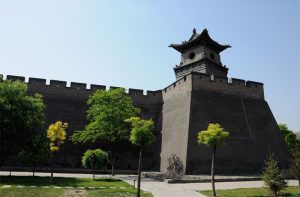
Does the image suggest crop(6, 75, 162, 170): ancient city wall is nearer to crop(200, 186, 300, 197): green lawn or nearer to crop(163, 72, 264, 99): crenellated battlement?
crop(163, 72, 264, 99): crenellated battlement

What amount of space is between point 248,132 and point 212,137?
962cm

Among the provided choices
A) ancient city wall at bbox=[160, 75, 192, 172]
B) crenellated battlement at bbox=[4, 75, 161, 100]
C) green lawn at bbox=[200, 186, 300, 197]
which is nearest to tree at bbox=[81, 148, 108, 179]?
ancient city wall at bbox=[160, 75, 192, 172]

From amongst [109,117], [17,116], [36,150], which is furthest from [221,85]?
[17,116]

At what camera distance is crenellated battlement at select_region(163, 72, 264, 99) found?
20.7 metres

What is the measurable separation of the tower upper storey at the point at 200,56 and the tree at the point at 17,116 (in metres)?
13.7

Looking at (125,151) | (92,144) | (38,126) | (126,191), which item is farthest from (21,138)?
(125,151)

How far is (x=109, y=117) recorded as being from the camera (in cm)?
1861

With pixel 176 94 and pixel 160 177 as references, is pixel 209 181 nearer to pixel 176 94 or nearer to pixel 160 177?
pixel 160 177

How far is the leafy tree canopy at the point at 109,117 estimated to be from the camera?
18.5 meters

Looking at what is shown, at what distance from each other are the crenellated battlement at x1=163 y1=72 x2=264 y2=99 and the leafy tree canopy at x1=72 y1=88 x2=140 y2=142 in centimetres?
436

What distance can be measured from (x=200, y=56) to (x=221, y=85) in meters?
4.59

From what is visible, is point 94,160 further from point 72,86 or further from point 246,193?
point 72,86

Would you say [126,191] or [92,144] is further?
[92,144]

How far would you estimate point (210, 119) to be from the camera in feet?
64.2
